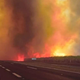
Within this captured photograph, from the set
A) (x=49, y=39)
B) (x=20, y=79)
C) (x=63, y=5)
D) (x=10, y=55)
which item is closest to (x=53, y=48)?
(x=49, y=39)

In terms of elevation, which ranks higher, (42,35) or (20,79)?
(42,35)

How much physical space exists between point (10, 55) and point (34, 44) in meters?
19.3

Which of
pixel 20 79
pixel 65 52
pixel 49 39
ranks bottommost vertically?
pixel 20 79

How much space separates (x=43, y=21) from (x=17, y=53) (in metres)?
21.2

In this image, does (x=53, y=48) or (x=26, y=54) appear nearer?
(x=53, y=48)

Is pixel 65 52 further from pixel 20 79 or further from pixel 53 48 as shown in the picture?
pixel 20 79

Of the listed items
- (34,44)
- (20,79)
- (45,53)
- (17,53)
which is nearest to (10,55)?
(17,53)

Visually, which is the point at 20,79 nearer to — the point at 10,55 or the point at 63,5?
the point at 63,5

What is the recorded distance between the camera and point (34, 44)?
10644 cm

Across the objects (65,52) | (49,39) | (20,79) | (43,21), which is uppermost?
(43,21)

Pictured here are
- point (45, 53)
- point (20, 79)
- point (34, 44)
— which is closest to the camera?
point (20, 79)

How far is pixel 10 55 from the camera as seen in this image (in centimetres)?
11981

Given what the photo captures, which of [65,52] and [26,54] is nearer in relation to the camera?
[65,52]

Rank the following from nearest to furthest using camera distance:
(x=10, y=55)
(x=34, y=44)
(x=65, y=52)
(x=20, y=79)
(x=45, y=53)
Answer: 1. (x=20, y=79)
2. (x=65, y=52)
3. (x=45, y=53)
4. (x=34, y=44)
5. (x=10, y=55)
